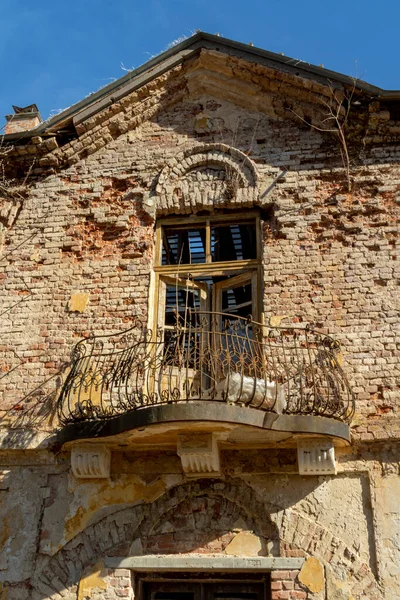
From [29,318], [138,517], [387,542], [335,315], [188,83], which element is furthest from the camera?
[188,83]

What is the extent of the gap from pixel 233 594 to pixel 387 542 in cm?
149

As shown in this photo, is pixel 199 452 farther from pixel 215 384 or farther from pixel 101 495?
pixel 101 495

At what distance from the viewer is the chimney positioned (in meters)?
9.55

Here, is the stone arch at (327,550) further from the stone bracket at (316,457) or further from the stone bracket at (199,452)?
the stone bracket at (199,452)

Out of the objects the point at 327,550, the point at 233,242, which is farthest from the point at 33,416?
the point at 327,550

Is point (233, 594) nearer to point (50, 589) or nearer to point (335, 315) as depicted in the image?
point (50, 589)

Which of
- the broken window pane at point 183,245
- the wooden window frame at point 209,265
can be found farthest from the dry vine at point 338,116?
the broken window pane at point 183,245

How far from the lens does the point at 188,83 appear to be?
9.43 meters

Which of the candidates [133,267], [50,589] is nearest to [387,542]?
[50,589]

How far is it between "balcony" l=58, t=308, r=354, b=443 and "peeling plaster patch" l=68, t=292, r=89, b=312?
1.48 ft

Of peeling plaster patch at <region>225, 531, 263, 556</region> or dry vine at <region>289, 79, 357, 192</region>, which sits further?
dry vine at <region>289, 79, 357, 192</region>

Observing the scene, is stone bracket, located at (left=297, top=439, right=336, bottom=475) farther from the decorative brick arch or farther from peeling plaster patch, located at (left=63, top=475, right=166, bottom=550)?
peeling plaster patch, located at (left=63, top=475, right=166, bottom=550)

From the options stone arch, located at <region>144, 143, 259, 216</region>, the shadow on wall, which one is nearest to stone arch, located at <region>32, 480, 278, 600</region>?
the shadow on wall

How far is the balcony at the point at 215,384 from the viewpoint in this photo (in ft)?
21.7
